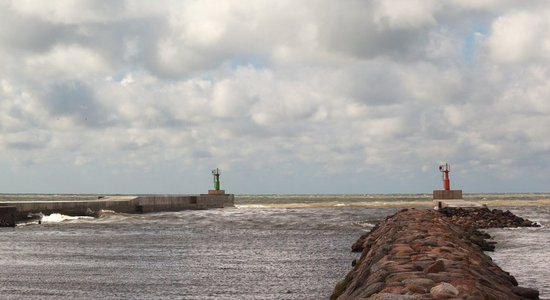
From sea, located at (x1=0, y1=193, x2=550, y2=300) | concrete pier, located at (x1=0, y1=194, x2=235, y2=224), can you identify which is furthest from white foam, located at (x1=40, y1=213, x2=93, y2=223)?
sea, located at (x1=0, y1=193, x2=550, y2=300)

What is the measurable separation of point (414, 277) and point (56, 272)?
721 cm

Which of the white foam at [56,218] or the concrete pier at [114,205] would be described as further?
the white foam at [56,218]

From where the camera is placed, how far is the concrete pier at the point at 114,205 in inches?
1196

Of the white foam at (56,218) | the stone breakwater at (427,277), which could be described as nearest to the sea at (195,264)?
the stone breakwater at (427,277)

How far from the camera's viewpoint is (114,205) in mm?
38844

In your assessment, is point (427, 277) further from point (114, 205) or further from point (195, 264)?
point (114, 205)

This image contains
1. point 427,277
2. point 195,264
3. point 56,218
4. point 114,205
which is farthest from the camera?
point 114,205

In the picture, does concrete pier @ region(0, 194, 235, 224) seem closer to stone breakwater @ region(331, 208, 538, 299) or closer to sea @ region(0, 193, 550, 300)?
sea @ region(0, 193, 550, 300)

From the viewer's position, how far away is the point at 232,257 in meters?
14.3

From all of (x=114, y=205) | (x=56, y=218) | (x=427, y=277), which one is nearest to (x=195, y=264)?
(x=427, y=277)

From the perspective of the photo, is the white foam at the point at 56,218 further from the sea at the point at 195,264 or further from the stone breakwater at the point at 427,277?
the stone breakwater at the point at 427,277

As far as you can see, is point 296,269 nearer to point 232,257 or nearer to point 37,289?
point 232,257

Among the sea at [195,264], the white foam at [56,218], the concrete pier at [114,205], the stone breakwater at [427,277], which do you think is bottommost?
the sea at [195,264]

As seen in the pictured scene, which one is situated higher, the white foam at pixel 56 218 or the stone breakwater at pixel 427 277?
the white foam at pixel 56 218
